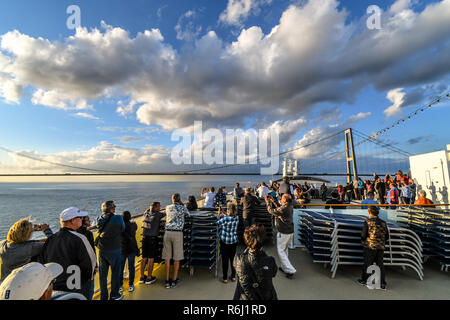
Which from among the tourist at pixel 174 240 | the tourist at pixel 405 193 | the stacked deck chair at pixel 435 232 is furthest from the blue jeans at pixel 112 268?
the tourist at pixel 405 193

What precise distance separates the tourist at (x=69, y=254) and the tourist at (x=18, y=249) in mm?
141

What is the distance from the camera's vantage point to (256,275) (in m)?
1.75

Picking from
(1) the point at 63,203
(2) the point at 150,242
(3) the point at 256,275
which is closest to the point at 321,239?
(3) the point at 256,275

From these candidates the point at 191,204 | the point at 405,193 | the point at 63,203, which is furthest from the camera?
the point at 63,203

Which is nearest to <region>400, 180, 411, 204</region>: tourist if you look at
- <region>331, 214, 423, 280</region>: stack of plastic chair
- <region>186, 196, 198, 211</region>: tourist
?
<region>331, 214, 423, 280</region>: stack of plastic chair

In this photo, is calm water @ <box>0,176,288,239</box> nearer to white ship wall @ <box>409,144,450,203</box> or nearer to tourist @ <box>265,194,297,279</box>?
tourist @ <box>265,194,297,279</box>

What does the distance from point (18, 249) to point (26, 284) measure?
140 centimetres

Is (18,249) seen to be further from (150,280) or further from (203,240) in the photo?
(203,240)

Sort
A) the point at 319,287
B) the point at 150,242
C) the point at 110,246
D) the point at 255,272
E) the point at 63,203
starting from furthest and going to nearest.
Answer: the point at 63,203
the point at 150,242
the point at 319,287
the point at 110,246
the point at 255,272

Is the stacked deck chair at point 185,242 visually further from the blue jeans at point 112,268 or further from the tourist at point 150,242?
the blue jeans at point 112,268

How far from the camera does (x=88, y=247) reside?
6.73ft

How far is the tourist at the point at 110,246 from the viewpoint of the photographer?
2811mm
